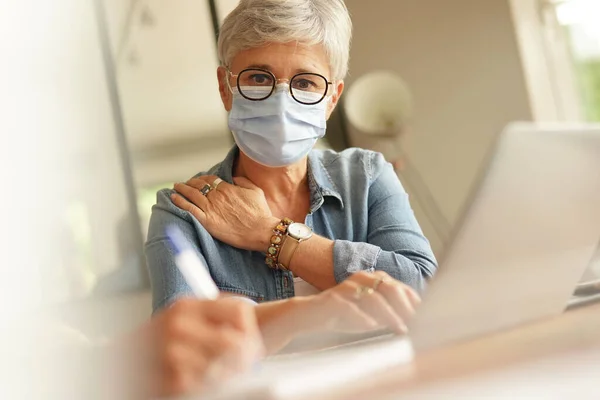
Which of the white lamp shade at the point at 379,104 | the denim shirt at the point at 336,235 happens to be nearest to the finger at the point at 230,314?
the denim shirt at the point at 336,235

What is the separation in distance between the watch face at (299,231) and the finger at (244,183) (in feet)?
0.26

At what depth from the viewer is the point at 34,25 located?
891 mm

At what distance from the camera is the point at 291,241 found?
0.69 meters

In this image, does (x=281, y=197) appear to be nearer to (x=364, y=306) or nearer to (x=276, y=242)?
(x=276, y=242)

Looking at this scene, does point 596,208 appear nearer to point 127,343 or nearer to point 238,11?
point 127,343

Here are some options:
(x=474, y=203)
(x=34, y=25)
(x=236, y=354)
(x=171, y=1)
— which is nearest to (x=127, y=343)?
(x=236, y=354)

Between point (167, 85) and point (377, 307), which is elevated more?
point (167, 85)

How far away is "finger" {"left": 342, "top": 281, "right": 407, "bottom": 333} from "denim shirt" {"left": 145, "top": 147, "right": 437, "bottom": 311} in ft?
0.75

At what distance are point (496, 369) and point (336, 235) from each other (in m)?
0.49

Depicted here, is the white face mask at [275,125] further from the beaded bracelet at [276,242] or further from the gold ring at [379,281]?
the gold ring at [379,281]

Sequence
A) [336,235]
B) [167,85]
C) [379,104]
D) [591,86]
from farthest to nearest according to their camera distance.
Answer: [591,86]
[379,104]
[167,85]
[336,235]

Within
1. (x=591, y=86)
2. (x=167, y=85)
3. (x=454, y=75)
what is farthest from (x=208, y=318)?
(x=591, y=86)

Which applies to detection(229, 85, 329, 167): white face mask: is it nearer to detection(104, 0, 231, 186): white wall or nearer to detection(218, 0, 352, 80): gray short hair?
detection(218, 0, 352, 80): gray short hair

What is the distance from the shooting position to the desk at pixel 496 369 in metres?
0.27
